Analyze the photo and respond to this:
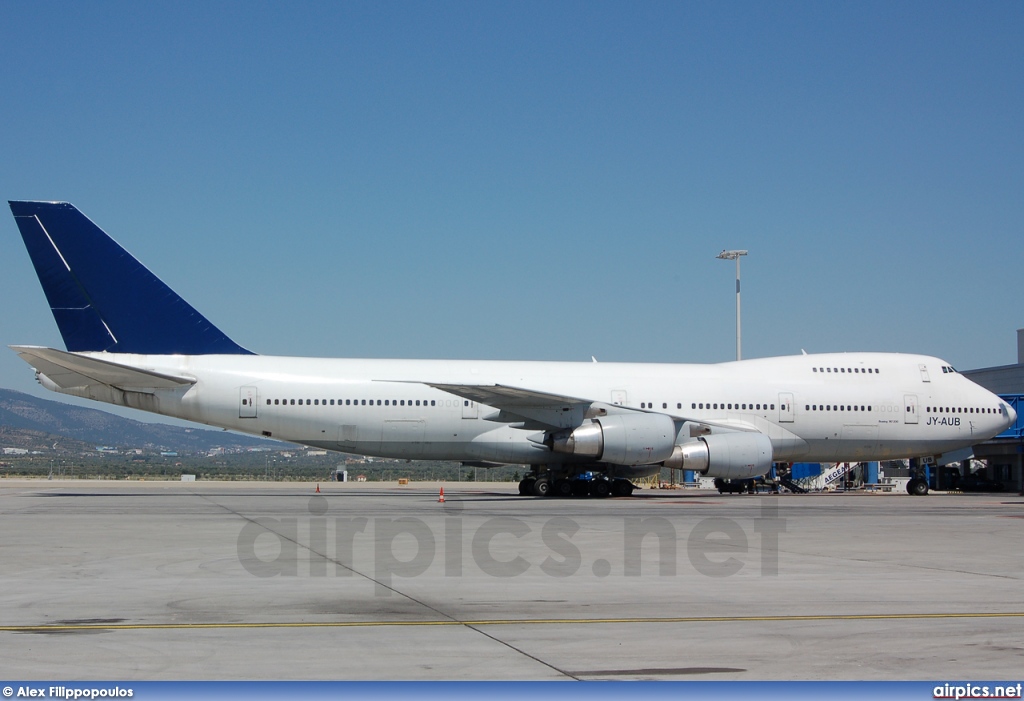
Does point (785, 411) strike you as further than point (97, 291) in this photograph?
Yes

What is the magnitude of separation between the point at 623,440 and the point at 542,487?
4.66m

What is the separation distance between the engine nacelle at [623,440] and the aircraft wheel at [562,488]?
7.70 feet

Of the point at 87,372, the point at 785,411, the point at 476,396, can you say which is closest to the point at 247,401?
the point at 87,372

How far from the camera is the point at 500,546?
14406 mm

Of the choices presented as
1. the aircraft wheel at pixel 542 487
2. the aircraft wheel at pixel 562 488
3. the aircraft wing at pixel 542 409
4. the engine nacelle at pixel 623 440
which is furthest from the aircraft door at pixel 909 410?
the aircraft wheel at pixel 542 487

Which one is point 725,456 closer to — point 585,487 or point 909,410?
point 585,487

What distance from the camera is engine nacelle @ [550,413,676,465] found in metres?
28.2

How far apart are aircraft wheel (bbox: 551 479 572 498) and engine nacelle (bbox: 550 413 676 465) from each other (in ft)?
7.70

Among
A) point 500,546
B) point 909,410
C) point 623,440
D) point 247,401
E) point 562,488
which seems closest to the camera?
point 500,546

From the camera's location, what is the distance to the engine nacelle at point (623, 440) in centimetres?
2823

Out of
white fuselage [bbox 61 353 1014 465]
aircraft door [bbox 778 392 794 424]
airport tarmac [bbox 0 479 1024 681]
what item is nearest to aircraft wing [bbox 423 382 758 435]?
white fuselage [bbox 61 353 1014 465]

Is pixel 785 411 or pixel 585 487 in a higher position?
pixel 785 411

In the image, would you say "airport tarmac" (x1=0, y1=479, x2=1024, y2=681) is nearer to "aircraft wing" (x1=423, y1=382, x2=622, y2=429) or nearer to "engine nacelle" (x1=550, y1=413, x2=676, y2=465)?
"engine nacelle" (x1=550, y1=413, x2=676, y2=465)

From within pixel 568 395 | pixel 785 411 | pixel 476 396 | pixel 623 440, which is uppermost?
pixel 568 395
